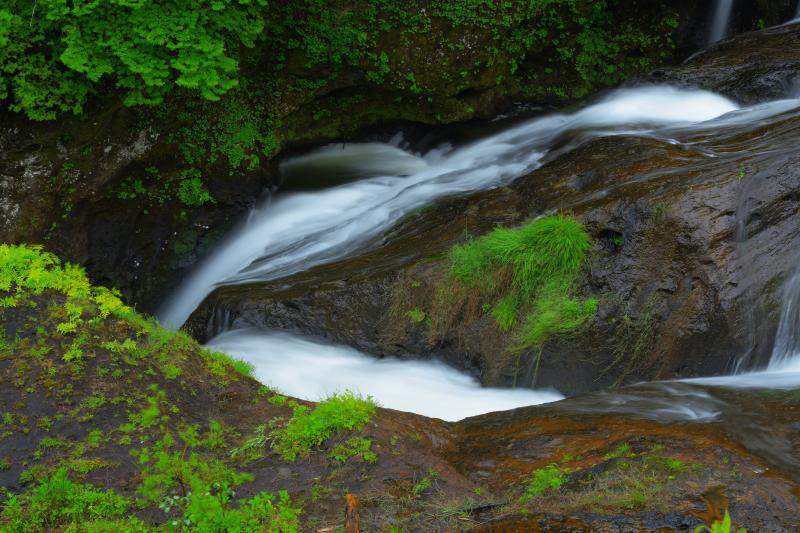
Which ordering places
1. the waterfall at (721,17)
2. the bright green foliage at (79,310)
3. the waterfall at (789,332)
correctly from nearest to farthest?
the bright green foliage at (79,310)
the waterfall at (789,332)
the waterfall at (721,17)

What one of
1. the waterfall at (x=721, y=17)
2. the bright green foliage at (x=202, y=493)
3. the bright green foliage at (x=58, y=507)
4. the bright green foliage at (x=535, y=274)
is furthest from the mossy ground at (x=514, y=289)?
the waterfall at (x=721, y=17)

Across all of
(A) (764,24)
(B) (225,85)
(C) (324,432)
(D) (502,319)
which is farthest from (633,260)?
(A) (764,24)

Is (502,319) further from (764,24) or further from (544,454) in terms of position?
(764,24)

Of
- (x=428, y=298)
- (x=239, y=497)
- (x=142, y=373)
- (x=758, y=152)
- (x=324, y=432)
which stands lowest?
(x=239, y=497)

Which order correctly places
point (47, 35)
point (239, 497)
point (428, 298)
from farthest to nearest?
point (47, 35) < point (428, 298) < point (239, 497)

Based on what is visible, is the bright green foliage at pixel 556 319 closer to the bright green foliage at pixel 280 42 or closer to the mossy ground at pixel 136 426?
the mossy ground at pixel 136 426

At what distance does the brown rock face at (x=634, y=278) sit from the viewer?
5945 millimetres

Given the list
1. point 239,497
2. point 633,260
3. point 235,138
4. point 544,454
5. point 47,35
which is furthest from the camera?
point 235,138

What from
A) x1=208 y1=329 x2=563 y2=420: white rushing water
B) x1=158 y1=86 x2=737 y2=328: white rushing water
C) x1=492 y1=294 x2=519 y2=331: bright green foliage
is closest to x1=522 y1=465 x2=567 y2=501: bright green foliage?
x1=208 y1=329 x2=563 y2=420: white rushing water

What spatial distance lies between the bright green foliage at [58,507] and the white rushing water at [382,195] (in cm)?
458

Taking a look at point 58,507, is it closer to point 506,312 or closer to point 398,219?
point 506,312

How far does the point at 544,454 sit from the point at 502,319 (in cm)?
222

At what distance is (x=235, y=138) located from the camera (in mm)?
9797

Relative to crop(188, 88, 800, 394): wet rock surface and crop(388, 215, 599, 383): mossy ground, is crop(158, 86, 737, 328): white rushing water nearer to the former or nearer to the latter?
crop(188, 88, 800, 394): wet rock surface
